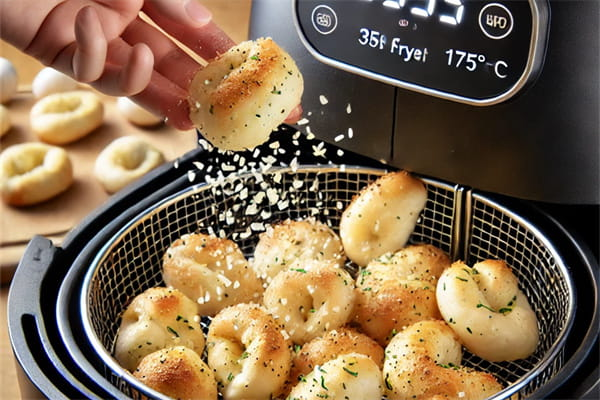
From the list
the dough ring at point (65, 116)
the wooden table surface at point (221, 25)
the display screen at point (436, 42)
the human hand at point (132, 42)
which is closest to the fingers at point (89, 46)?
the human hand at point (132, 42)

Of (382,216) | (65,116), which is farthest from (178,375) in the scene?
(65,116)

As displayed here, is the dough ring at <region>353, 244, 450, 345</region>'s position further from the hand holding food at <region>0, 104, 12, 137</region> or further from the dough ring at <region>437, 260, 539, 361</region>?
the hand holding food at <region>0, 104, 12, 137</region>

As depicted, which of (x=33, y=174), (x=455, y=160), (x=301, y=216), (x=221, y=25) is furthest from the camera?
(x=221, y=25)

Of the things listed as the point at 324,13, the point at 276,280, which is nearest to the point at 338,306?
the point at 276,280

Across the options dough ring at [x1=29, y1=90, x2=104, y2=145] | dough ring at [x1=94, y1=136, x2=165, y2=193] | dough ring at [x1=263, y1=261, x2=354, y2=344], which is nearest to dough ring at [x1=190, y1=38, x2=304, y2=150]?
dough ring at [x1=263, y1=261, x2=354, y2=344]

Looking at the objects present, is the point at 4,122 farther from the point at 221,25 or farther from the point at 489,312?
the point at 489,312

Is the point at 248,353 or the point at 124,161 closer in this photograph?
the point at 248,353

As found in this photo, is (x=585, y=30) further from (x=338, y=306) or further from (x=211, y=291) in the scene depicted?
(x=211, y=291)
